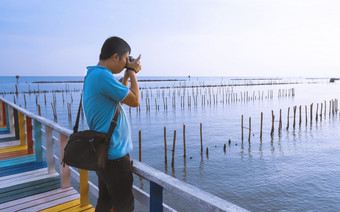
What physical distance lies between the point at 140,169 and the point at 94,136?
16.2 inches

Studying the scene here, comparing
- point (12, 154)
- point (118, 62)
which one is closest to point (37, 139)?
point (12, 154)

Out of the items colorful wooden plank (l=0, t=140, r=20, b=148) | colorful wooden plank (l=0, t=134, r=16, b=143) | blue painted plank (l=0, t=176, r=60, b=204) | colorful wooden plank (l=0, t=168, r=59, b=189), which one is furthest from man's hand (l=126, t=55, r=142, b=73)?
colorful wooden plank (l=0, t=134, r=16, b=143)

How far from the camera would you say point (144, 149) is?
16.6 metres

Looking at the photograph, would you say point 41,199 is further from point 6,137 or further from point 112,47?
point 6,137

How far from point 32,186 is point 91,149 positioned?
2.42 meters

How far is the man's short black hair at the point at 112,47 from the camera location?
68.3 inches

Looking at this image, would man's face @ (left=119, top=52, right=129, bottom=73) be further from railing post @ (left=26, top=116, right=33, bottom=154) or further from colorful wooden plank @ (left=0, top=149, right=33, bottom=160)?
colorful wooden plank @ (left=0, top=149, right=33, bottom=160)

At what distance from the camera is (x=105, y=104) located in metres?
1.69

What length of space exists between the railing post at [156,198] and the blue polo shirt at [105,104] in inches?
12.4

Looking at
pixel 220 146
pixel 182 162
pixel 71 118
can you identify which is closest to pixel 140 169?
pixel 182 162

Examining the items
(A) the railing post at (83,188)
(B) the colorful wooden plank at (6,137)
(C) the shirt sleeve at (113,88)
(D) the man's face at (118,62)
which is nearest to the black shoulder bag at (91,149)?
(C) the shirt sleeve at (113,88)

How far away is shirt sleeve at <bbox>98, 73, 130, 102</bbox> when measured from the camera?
62.3 inches

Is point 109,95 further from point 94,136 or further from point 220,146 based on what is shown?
point 220,146

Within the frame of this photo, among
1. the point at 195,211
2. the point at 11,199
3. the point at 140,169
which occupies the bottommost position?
the point at 195,211
